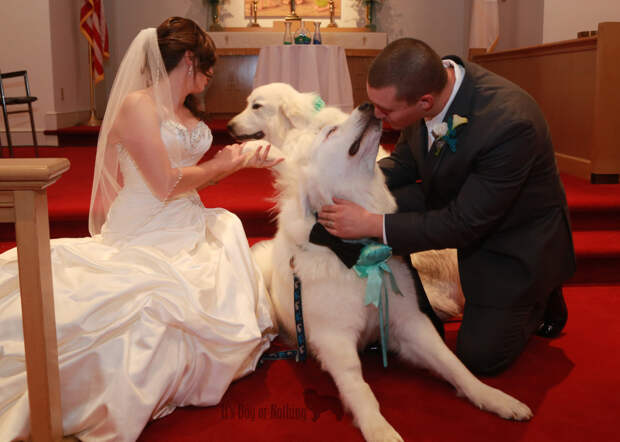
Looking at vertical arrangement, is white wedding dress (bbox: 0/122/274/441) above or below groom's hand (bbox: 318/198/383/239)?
below

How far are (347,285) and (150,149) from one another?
0.95 meters

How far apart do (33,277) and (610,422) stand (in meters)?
1.92

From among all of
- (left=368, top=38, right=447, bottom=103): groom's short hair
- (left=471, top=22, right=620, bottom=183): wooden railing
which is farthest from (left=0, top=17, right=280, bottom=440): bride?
(left=471, top=22, right=620, bottom=183): wooden railing

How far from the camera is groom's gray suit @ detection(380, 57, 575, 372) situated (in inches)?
82.5

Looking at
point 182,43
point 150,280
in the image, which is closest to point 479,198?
point 150,280

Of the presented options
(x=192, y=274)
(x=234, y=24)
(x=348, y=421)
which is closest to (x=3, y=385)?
(x=192, y=274)

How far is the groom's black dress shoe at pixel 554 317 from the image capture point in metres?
2.63

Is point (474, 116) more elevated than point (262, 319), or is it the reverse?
point (474, 116)

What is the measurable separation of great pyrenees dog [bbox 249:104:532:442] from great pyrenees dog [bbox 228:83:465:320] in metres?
0.53

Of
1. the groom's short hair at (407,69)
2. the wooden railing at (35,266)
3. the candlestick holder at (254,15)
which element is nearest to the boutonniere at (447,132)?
the groom's short hair at (407,69)

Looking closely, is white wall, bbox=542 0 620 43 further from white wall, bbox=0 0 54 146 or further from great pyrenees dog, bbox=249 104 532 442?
white wall, bbox=0 0 54 146

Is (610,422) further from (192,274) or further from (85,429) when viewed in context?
(85,429)

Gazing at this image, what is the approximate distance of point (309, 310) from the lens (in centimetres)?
220

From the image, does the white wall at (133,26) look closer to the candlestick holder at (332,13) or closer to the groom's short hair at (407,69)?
the candlestick holder at (332,13)
